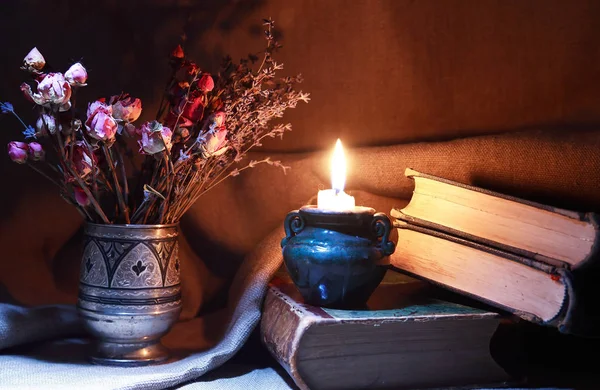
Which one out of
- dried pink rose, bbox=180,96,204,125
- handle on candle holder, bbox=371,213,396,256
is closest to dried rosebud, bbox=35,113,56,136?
dried pink rose, bbox=180,96,204,125

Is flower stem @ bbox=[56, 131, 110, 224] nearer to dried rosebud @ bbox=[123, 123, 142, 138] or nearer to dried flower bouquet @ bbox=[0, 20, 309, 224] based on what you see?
dried flower bouquet @ bbox=[0, 20, 309, 224]

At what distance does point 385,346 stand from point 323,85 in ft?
2.23

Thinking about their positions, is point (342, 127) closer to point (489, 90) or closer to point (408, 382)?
point (489, 90)

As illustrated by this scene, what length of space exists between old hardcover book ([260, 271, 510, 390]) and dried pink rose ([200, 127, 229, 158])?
0.28m

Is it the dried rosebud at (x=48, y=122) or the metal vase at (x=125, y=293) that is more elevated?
the dried rosebud at (x=48, y=122)

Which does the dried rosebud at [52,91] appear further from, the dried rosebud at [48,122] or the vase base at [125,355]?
the vase base at [125,355]

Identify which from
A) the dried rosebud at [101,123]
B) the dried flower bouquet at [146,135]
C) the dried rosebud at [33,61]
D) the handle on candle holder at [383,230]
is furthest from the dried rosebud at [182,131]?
the handle on candle holder at [383,230]

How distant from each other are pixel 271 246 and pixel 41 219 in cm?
48

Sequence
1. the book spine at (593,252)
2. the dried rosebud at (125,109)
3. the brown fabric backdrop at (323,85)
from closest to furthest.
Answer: the book spine at (593,252) → the dried rosebud at (125,109) → the brown fabric backdrop at (323,85)

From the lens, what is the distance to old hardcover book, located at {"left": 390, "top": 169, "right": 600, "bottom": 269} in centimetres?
100

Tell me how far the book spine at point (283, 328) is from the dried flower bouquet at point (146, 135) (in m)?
0.24

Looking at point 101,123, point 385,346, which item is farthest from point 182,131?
point 385,346

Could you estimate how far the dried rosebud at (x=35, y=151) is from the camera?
113 cm

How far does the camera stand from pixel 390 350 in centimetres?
105
